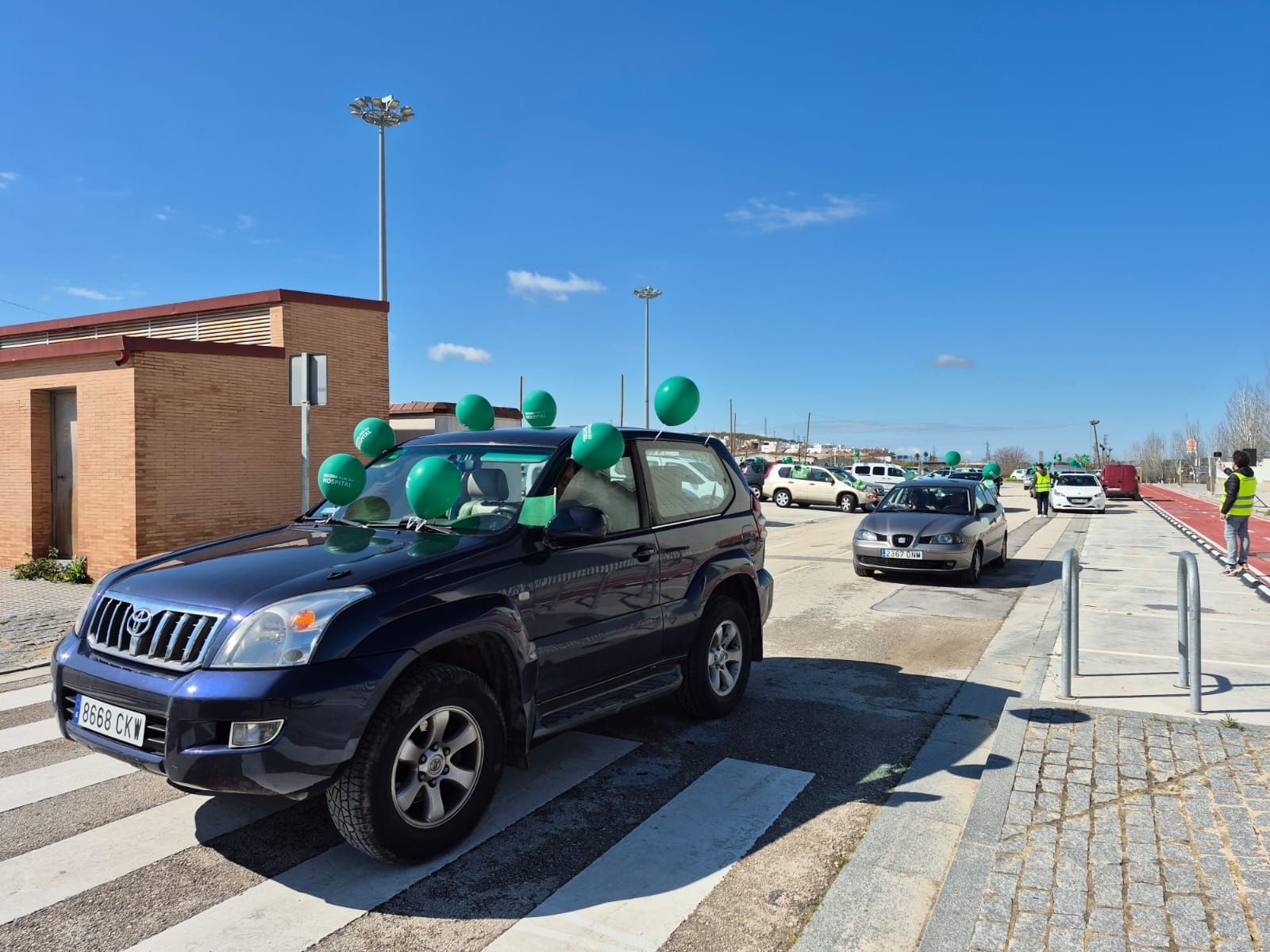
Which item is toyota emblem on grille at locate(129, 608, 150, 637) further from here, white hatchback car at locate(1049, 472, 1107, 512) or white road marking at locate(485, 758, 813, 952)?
white hatchback car at locate(1049, 472, 1107, 512)

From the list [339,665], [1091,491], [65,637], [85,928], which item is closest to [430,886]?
[339,665]

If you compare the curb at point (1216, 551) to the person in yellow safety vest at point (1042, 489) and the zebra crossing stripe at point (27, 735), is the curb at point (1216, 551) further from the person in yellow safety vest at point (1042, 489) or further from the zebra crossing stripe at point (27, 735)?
the zebra crossing stripe at point (27, 735)

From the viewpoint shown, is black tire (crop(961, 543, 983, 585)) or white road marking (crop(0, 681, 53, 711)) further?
black tire (crop(961, 543, 983, 585))

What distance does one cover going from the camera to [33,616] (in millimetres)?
9273

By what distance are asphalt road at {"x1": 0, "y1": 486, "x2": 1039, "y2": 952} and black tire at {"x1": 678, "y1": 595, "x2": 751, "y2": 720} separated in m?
0.13

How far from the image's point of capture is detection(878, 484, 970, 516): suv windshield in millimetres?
12867

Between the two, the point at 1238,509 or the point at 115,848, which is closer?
the point at 115,848

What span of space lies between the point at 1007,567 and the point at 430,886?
13121 millimetres

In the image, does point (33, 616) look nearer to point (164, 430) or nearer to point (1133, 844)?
point (164, 430)

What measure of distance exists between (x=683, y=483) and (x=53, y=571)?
1088cm

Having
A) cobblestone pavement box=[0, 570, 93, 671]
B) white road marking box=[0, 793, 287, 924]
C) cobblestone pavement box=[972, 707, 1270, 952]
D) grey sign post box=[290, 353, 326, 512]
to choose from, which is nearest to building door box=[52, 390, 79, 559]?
cobblestone pavement box=[0, 570, 93, 671]

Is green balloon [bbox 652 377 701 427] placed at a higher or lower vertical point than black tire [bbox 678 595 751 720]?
higher

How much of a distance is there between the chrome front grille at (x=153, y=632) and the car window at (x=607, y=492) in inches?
68.8

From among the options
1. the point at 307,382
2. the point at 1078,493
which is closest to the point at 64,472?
the point at 307,382
